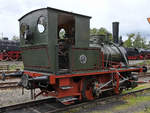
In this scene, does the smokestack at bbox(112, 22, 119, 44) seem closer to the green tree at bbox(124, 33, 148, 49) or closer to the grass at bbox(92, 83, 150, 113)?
the grass at bbox(92, 83, 150, 113)

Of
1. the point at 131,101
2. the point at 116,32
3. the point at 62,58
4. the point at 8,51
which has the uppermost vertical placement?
the point at 116,32

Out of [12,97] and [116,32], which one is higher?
[116,32]

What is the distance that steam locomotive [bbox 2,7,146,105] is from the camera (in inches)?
192

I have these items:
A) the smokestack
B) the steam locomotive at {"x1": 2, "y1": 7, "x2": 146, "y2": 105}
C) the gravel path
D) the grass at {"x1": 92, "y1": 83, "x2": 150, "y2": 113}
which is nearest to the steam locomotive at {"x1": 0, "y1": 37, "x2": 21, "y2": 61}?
the gravel path

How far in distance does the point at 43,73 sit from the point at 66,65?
99cm

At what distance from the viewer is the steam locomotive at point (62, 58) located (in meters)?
4.88

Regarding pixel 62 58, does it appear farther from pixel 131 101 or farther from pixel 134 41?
pixel 134 41

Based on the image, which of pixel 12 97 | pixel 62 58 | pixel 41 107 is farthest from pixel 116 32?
pixel 12 97

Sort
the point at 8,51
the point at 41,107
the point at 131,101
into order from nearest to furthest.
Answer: the point at 41,107, the point at 131,101, the point at 8,51

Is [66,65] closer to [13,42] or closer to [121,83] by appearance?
[121,83]

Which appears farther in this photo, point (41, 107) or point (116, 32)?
point (116, 32)

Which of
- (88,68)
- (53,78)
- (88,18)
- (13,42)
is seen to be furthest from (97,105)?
(13,42)

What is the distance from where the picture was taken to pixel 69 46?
5.25 meters

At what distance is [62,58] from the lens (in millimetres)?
5895
